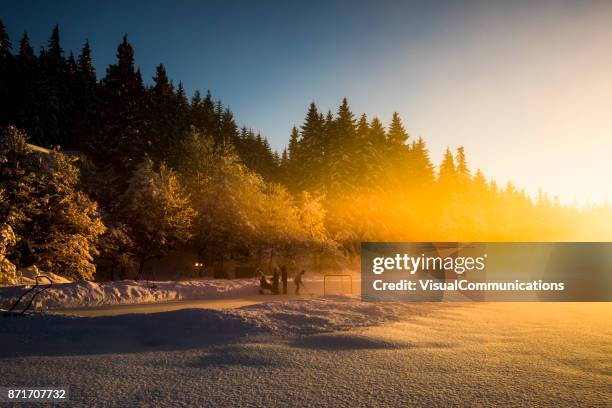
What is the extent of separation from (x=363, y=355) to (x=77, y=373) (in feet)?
14.3

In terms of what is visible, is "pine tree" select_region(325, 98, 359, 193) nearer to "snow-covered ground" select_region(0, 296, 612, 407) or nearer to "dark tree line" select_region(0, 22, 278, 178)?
"dark tree line" select_region(0, 22, 278, 178)

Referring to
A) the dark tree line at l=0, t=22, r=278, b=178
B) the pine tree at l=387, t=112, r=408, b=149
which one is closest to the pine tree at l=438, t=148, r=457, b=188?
the pine tree at l=387, t=112, r=408, b=149

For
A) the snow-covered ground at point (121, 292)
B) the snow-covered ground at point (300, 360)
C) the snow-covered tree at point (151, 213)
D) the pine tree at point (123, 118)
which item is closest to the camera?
the snow-covered ground at point (300, 360)

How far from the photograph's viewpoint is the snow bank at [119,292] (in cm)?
1359

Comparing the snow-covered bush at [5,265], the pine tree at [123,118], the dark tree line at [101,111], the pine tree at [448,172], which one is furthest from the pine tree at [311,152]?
the snow-covered bush at [5,265]

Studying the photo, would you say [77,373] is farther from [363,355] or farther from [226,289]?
[226,289]

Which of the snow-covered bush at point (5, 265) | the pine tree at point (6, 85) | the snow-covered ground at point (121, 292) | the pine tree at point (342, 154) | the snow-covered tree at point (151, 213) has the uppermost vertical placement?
the pine tree at point (6, 85)

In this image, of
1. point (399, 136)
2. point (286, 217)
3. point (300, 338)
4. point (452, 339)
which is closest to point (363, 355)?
point (300, 338)

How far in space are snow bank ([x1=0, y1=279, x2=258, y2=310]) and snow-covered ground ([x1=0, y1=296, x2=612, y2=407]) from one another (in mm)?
6308

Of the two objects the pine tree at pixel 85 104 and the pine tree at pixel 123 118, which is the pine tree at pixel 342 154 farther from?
the pine tree at pixel 85 104

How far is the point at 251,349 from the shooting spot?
685cm

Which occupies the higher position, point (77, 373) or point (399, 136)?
point (399, 136)

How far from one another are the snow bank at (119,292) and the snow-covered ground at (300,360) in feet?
20.7

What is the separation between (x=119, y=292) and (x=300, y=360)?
518 inches
